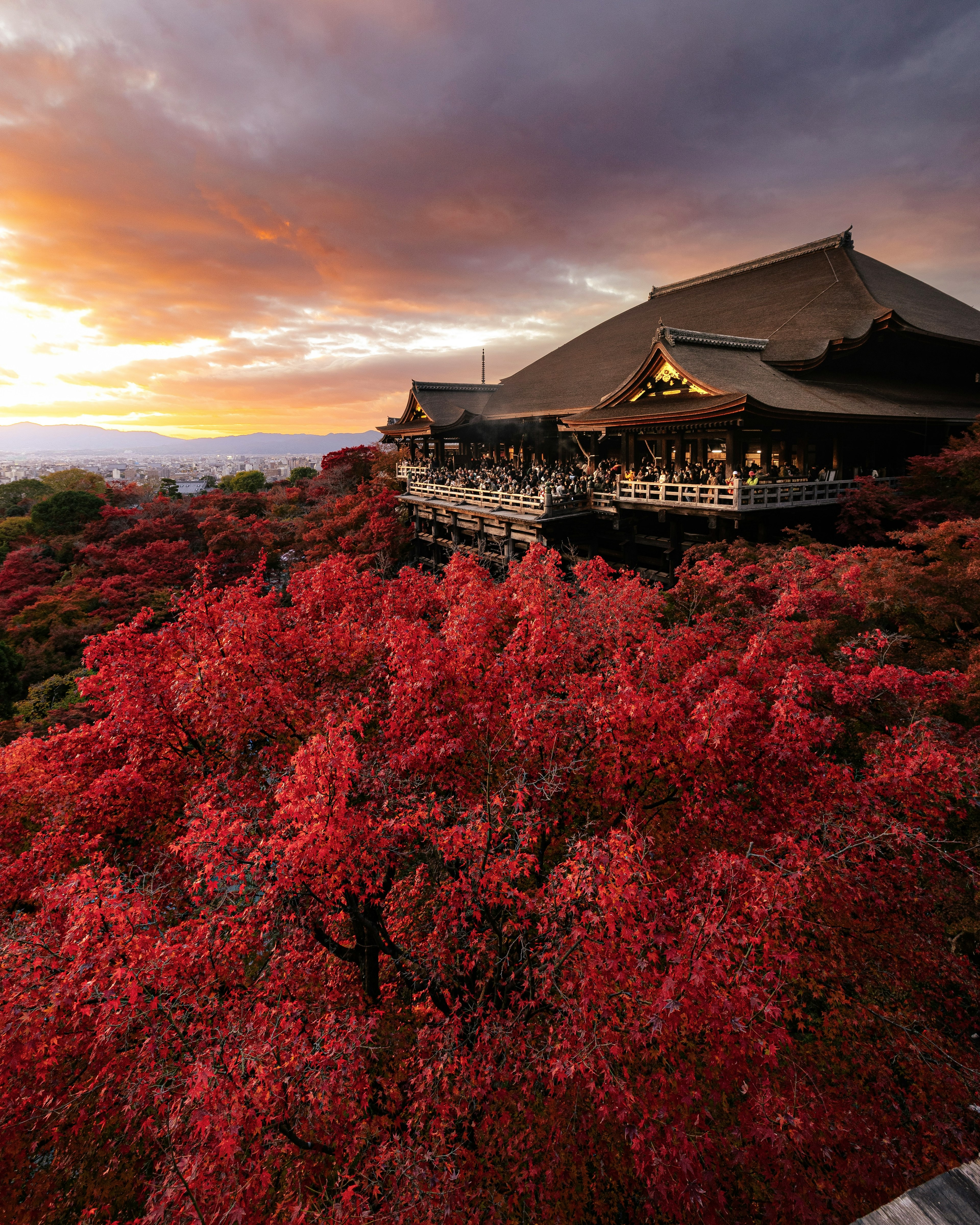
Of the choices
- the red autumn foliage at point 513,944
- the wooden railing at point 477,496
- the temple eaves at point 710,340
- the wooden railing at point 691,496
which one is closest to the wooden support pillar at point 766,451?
the wooden railing at point 691,496

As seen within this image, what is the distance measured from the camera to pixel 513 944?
24.5 feet

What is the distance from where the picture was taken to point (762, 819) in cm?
831

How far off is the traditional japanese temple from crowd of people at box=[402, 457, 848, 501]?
0.59 m

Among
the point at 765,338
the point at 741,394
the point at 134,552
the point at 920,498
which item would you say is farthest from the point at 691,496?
the point at 134,552

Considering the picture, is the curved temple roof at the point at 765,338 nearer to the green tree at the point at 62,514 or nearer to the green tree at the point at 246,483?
the green tree at the point at 62,514

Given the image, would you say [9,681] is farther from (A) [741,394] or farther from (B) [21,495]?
(B) [21,495]

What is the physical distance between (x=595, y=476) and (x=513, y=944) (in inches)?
753

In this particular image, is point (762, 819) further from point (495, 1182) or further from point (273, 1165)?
point (273, 1165)

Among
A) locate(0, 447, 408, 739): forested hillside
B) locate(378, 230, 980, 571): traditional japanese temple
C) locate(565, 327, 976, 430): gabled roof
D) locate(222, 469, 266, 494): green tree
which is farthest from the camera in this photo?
locate(222, 469, 266, 494): green tree

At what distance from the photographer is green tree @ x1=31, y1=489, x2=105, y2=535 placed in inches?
1510

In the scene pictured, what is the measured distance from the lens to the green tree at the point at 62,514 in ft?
126

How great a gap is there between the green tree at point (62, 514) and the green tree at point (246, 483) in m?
25.6

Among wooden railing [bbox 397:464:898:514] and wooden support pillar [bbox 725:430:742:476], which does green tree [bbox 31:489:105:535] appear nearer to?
wooden railing [bbox 397:464:898:514]

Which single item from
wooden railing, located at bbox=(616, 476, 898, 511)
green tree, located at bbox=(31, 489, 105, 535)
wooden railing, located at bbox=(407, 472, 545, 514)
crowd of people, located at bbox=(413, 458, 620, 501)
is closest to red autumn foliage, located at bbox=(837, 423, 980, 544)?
wooden railing, located at bbox=(616, 476, 898, 511)
